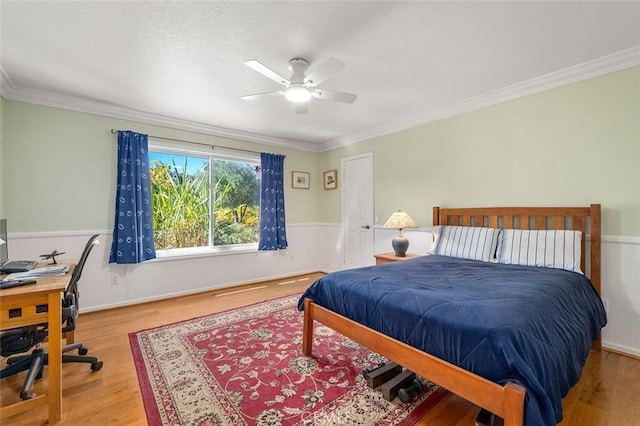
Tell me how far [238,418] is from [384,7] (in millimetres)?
2686

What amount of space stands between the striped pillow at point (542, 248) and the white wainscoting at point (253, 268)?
37 cm

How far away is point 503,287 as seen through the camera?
5.81 ft

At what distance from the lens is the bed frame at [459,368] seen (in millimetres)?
1184

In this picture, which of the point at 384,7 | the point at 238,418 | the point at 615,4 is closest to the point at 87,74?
the point at 384,7

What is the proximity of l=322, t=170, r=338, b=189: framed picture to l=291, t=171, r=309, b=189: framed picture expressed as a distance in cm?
35

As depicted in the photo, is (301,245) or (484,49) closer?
(484,49)

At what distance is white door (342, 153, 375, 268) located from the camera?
179 inches

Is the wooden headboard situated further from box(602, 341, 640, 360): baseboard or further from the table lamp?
box(602, 341, 640, 360): baseboard

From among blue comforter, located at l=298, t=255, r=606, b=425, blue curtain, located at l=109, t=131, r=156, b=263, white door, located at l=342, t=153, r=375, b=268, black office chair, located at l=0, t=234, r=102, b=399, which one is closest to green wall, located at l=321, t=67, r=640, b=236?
white door, located at l=342, t=153, r=375, b=268

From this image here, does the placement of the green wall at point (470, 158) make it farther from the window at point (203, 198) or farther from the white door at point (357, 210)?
the white door at point (357, 210)

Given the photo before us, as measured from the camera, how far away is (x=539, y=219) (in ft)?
8.96

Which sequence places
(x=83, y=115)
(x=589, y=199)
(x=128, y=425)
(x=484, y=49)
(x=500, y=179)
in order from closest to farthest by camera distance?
(x=128, y=425), (x=484, y=49), (x=589, y=199), (x=500, y=179), (x=83, y=115)

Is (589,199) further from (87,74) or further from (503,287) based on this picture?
(87,74)

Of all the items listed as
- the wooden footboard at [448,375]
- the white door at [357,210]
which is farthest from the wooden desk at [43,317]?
the white door at [357,210]
